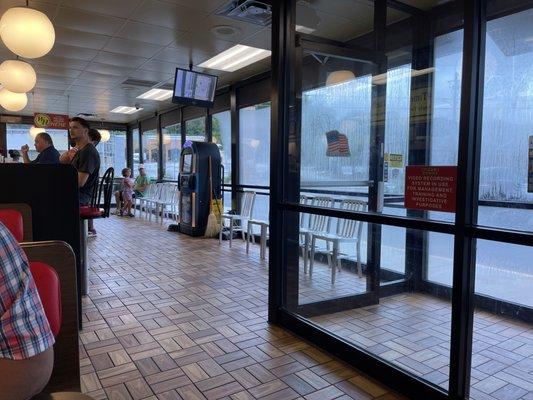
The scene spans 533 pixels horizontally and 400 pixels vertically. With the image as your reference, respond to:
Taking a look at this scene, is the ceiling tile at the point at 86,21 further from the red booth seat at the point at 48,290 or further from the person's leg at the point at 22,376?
the person's leg at the point at 22,376

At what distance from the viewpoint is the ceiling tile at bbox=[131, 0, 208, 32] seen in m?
3.71

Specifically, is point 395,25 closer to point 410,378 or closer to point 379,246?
point 379,246

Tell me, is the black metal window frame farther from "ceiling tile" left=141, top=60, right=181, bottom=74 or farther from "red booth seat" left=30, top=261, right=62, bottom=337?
"ceiling tile" left=141, top=60, right=181, bottom=74

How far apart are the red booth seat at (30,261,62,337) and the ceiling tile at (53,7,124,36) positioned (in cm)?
344

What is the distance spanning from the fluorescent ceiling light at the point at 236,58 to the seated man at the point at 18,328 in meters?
4.38

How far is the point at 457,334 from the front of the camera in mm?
1874

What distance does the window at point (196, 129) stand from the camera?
840cm

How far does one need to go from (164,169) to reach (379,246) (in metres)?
8.19

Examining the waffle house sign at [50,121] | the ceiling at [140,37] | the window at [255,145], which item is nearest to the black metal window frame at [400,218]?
the ceiling at [140,37]

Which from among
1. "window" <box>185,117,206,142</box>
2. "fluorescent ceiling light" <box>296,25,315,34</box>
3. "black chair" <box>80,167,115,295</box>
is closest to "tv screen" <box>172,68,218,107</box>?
"black chair" <box>80,167,115,295</box>

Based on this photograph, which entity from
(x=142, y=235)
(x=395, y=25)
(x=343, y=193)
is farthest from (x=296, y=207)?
(x=142, y=235)

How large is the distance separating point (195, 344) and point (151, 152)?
30.1 ft

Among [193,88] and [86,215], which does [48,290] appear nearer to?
[86,215]

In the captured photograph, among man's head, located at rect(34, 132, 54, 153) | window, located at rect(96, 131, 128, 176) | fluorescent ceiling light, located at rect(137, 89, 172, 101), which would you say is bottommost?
man's head, located at rect(34, 132, 54, 153)
